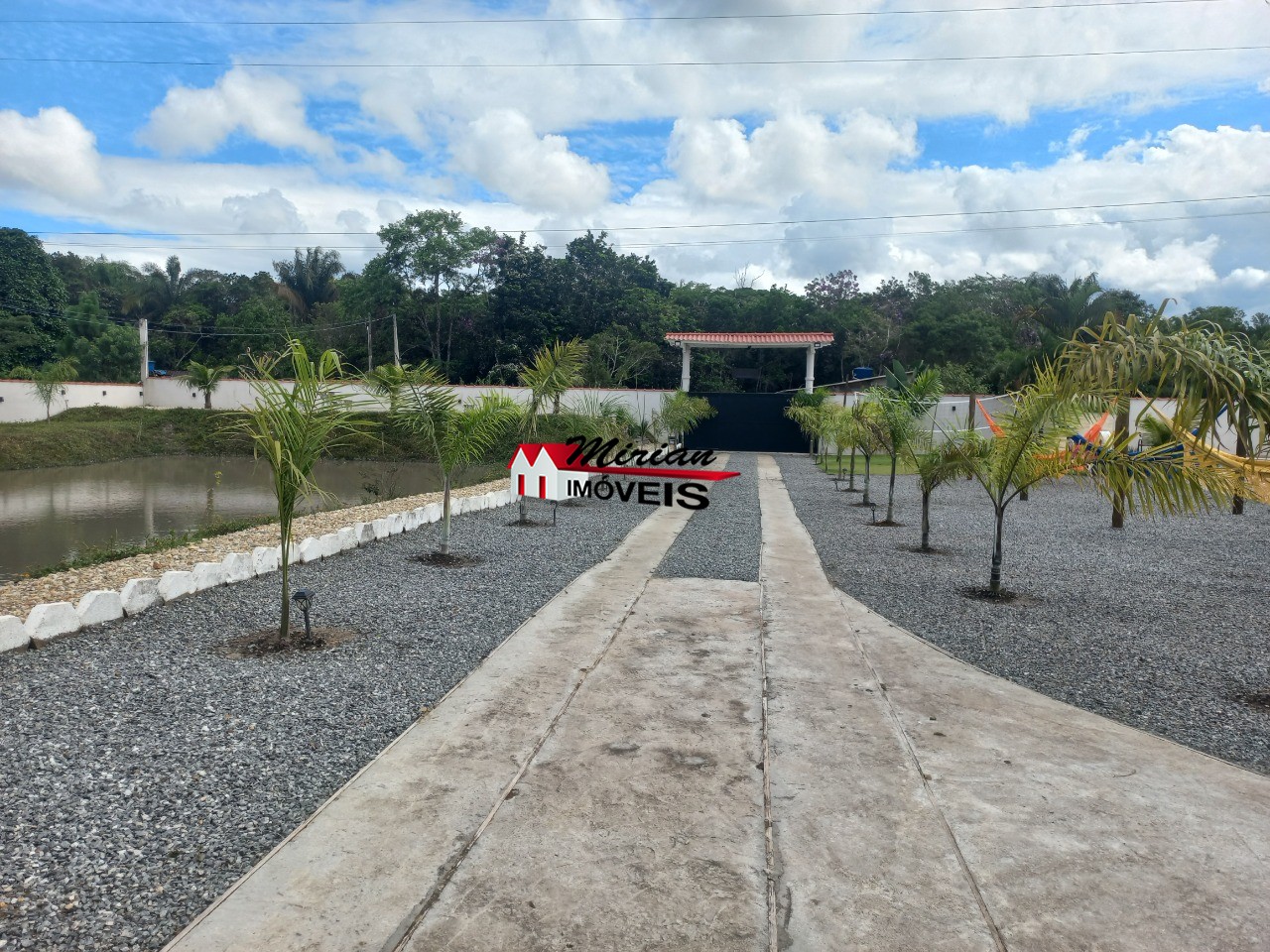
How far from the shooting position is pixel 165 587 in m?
5.71

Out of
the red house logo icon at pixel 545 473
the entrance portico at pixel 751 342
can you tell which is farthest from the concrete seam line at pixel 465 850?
the entrance portico at pixel 751 342

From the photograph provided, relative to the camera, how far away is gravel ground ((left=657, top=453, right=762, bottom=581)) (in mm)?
7527

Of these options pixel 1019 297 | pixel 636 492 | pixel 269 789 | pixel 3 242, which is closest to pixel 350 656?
pixel 269 789

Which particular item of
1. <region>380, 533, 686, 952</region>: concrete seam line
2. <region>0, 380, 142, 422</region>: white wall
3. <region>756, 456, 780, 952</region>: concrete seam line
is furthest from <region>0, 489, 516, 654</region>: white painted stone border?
<region>0, 380, 142, 422</region>: white wall

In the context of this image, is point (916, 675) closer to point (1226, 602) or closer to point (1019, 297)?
point (1226, 602)

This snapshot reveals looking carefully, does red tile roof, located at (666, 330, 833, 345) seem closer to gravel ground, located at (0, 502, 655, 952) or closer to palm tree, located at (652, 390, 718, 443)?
palm tree, located at (652, 390, 718, 443)

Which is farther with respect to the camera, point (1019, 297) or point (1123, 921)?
point (1019, 297)

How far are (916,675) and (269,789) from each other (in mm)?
3394

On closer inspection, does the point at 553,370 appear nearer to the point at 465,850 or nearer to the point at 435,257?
the point at 465,850

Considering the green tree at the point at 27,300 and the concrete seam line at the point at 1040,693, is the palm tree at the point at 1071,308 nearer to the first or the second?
the concrete seam line at the point at 1040,693

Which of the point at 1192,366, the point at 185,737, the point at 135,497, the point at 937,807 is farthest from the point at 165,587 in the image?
the point at 135,497

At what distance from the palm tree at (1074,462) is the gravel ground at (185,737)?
12.9ft

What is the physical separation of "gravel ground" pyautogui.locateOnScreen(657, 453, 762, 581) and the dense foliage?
16775 millimetres

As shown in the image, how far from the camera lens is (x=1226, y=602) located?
6.79 m
